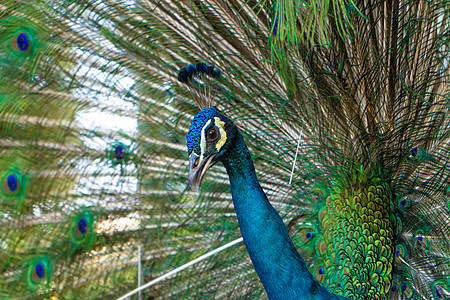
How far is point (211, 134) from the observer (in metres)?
0.97

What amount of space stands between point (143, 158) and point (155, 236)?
0.41 meters

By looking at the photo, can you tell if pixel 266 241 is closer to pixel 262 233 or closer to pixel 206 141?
pixel 262 233

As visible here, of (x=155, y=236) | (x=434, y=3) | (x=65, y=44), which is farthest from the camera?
(x=155, y=236)

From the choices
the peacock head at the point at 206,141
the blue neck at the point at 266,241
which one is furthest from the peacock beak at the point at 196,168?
the blue neck at the point at 266,241

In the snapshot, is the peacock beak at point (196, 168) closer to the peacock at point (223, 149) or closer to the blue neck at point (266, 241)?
the peacock at point (223, 149)

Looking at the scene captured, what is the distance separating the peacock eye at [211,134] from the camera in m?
0.96

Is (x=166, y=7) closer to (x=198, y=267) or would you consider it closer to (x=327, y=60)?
(x=327, y=60)

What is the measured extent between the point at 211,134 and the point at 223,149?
5cm

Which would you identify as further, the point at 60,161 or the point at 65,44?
the point at 60,161

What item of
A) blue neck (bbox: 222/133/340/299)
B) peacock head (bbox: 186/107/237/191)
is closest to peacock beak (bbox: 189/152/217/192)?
peacock head (bbox: 186/107/237/191)

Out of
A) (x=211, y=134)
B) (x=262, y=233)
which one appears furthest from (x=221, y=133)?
(x=262, y=233)

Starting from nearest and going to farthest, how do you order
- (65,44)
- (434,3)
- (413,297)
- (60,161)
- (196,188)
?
(196,188) → (434,3) → (413,297) → (65,44) → (60,161)

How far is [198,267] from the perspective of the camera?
204 cm

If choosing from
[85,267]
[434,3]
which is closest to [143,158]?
[85,267]
